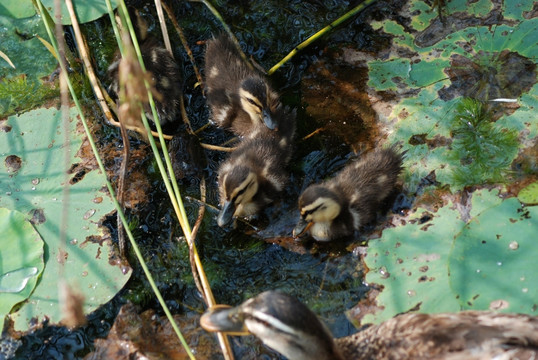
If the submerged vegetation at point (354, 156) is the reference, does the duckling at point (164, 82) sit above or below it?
above

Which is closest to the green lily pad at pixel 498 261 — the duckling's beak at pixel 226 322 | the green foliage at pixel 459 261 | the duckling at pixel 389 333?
the green foliage at pixel 459 261

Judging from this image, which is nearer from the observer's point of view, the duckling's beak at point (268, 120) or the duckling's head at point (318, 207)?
the duckling's head at point (318, 207)

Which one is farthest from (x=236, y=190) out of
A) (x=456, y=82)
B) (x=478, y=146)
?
(x=456, y=82)

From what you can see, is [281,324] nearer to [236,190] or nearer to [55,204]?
[236,190]

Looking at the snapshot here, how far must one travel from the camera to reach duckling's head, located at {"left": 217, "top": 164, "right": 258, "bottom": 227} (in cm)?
304

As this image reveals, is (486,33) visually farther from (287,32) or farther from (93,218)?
(93,218)

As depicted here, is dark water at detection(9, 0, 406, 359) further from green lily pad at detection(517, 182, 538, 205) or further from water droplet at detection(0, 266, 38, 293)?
green lily pad at detection(517, 182, 538, 205)

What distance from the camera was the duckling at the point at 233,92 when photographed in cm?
333

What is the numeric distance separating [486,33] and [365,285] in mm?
1557

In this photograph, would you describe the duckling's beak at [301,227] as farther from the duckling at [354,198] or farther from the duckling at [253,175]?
the duckling at [253,175]

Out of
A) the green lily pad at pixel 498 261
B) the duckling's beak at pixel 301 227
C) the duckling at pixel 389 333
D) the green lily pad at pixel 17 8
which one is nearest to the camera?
the duckling at pixel 389 333

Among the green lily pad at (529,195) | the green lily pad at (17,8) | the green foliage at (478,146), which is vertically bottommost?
the green lily pad at (529,195)

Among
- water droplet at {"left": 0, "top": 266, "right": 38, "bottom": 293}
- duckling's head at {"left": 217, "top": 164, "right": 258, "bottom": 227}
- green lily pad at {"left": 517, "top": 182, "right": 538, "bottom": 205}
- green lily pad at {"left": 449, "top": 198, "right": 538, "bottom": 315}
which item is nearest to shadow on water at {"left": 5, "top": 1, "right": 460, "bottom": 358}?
duckling's head at {"left": 217, "top": 164, "right": 258, "bottom": 227}

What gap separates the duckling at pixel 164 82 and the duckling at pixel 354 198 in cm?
106
